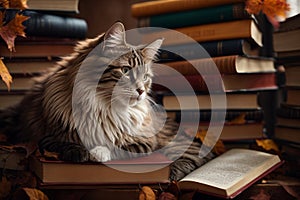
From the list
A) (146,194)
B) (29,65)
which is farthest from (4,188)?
(29,65)

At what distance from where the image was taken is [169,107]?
4.30ft

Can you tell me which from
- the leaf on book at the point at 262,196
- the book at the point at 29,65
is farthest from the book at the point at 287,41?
the book at the point at 29,65

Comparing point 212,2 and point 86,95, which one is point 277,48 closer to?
point 212,2

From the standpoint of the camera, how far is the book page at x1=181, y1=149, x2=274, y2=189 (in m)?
0.98

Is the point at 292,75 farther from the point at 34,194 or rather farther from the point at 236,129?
the point at 34,194

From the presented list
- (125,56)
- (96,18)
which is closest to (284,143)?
(125,56)

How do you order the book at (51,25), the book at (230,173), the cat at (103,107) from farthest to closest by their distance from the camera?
the book at (51,25)
the cat at (103,107)
the book at (230,173)

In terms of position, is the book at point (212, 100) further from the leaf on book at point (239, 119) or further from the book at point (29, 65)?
the book at point (29, 65)

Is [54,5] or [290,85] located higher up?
[54,5]

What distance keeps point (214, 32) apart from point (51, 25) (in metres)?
0.52

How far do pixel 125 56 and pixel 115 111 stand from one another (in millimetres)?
150

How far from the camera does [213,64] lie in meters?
1.22

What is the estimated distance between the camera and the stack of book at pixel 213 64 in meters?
1.23

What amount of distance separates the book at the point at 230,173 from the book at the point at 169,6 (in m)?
0.46
